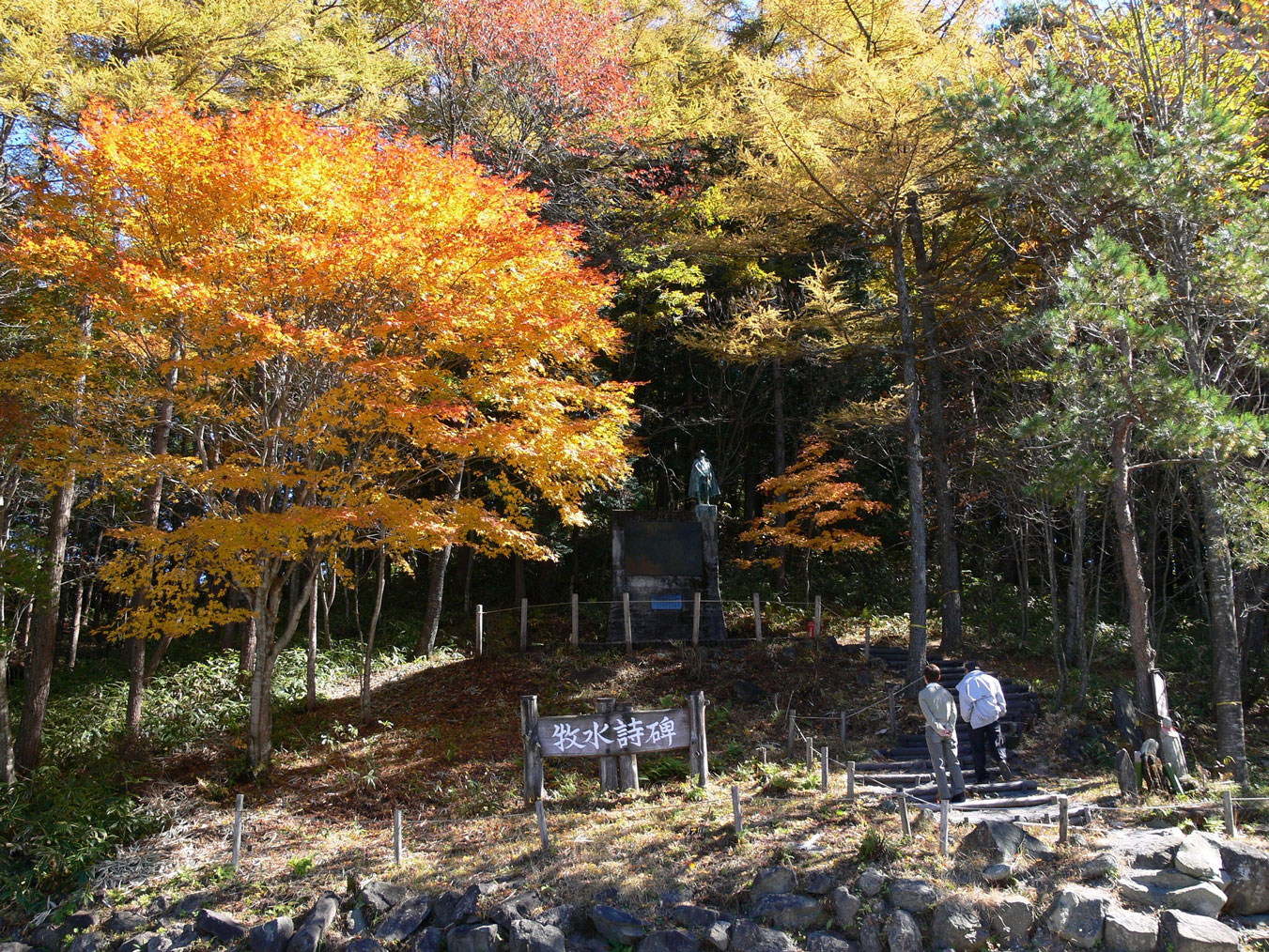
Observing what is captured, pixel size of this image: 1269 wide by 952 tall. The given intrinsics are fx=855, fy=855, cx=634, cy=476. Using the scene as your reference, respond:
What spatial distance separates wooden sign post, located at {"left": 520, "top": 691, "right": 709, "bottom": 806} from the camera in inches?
358

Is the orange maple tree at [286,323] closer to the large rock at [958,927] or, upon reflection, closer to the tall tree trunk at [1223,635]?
the large rock at [958,927]

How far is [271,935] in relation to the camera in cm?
730

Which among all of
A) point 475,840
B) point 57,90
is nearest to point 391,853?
point 475,840

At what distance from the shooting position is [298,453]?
12.3 meters

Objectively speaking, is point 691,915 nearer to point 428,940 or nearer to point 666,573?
point 428,940

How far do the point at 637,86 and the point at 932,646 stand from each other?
13.1 m

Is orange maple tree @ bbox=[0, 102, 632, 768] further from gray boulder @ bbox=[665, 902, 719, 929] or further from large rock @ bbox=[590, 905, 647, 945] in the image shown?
gray boulder @ bbox=[665, 902, 719, 929]

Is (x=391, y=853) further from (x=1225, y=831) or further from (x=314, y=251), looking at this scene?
(x=1225, y=831)

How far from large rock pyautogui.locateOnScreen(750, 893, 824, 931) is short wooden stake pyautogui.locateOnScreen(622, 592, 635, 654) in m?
8.70

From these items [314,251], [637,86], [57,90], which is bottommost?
[314,251]

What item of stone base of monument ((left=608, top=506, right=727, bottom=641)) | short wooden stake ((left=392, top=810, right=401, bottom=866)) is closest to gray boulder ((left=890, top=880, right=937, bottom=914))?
short wooden stake ((left=392, top=810, right=401, bottom=866))

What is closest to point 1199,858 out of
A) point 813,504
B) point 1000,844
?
point 1000,844

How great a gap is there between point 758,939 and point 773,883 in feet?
1.62

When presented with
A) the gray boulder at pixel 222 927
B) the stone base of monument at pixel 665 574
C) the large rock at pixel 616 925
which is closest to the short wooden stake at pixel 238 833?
the gray boulder at pixel 222 927
